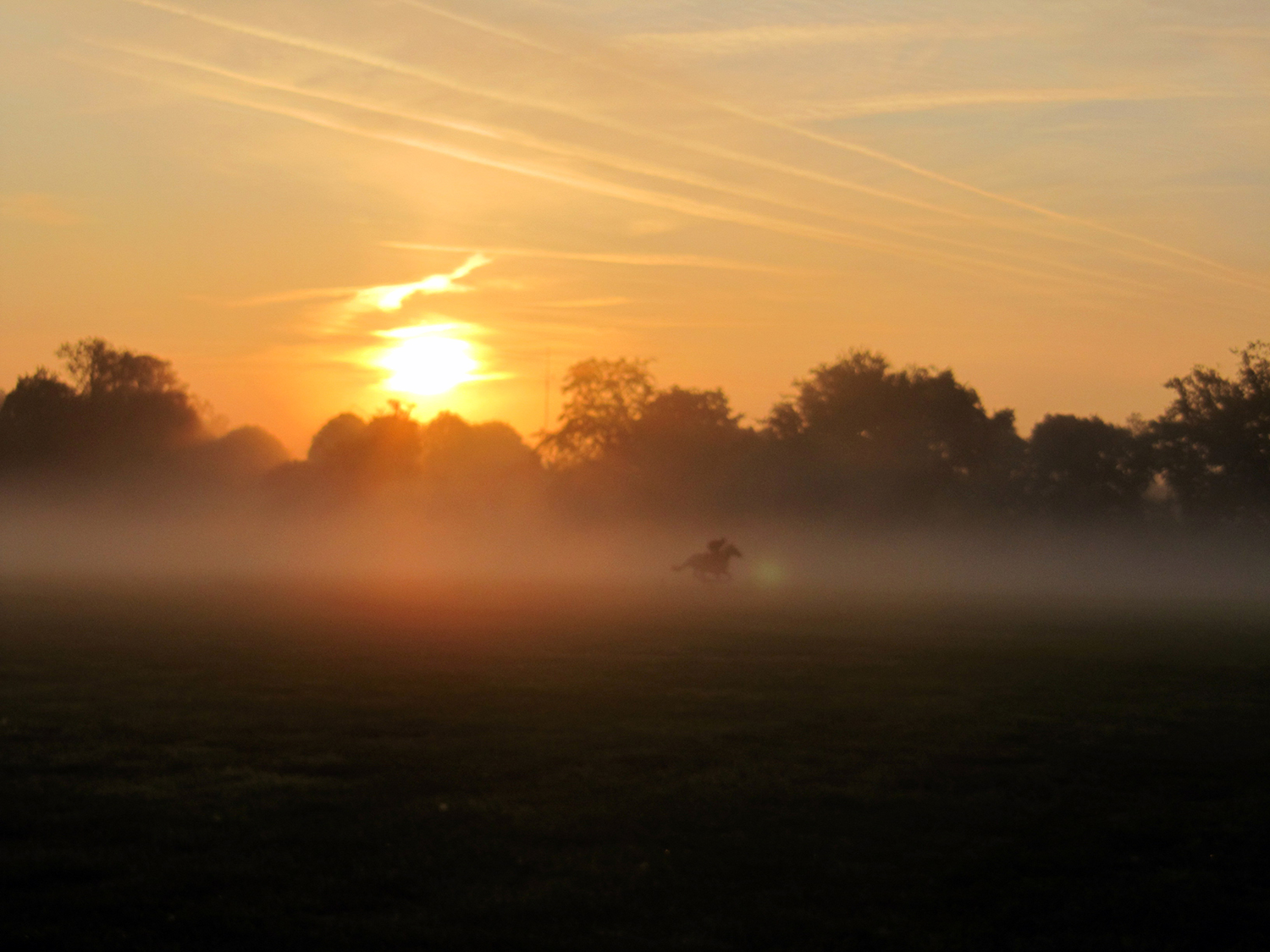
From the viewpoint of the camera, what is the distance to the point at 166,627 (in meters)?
23.1

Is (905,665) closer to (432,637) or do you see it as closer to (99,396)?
(432,637)

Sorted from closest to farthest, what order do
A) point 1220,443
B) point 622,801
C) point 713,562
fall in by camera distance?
point 622,801
point 713,562
point 1220,443

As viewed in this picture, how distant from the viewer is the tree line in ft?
251

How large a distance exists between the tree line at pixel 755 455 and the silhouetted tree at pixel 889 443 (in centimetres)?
13

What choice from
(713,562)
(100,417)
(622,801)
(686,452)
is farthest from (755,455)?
(622,801)

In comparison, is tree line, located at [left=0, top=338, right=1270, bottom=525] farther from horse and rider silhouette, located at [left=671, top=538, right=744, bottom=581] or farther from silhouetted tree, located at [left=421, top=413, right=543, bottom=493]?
silhouetted tree, located at [left=421, top=413, right=543, bottom=493]

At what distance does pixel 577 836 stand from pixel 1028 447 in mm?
90072

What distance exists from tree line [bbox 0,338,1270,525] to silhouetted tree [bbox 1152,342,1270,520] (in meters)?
0.11

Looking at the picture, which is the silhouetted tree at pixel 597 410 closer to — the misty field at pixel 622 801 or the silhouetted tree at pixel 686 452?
the silhouetted tree at pixel 686 452

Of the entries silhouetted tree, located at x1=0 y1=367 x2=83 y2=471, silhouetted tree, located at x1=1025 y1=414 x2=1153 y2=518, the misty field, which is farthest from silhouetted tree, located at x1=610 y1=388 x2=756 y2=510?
the misty field

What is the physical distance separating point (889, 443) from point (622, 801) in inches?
2909

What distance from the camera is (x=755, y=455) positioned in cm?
8062

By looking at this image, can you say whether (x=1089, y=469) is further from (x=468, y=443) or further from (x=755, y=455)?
(x=468, y=443)

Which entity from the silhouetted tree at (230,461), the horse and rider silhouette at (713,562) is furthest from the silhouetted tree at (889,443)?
the silhouetted tree at (230,461)
